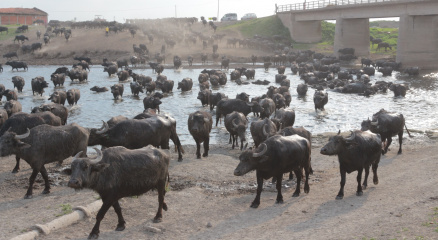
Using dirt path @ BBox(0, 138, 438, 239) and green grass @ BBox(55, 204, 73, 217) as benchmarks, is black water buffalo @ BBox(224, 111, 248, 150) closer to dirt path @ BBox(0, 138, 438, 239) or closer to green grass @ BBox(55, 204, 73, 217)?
dirt path @ BBox(0, 138, 438, 239)

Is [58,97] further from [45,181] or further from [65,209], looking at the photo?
[65,209]

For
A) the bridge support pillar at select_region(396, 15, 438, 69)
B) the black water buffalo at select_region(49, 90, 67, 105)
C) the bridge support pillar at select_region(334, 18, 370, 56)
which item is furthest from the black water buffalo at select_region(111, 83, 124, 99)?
the bridge support pillar at select_region(334, 18, 370, 56)

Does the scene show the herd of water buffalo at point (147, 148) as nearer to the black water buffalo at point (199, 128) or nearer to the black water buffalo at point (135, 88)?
the black water buffalo at point (199, 128)

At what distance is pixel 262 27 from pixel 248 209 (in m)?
74.2

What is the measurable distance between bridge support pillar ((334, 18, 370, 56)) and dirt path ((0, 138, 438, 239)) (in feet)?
169

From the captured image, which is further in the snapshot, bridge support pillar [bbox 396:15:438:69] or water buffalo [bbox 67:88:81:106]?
bridge support pillar [bbox 396:15:438:69]

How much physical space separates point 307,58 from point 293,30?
17.6 meters

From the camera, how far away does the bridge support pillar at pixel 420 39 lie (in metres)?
51.3

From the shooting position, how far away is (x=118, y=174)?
917 centimetres

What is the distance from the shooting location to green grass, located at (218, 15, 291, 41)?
263 ft

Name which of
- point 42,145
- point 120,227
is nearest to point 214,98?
point 42,145

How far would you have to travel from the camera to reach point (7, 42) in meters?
71.4

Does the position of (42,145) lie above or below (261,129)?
above

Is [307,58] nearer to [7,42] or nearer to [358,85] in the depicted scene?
[358,85]
